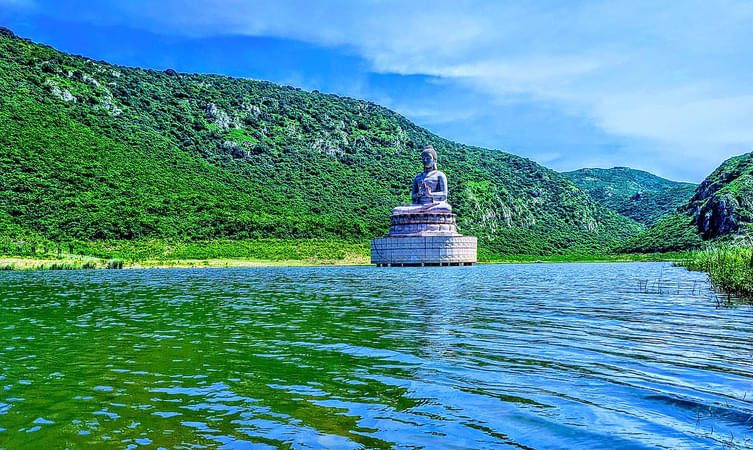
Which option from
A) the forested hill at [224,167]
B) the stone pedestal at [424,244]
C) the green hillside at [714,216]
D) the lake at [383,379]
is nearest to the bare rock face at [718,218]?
the green hillside at [714,216]

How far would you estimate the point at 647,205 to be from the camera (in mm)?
167250

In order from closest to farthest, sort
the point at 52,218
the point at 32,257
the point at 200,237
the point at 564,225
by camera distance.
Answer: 1. the point at 32,257
2. the point at 52,218
3. the point at 200,237
4. the point at 564,225

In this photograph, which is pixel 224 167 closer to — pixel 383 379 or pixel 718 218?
pixel 718 218

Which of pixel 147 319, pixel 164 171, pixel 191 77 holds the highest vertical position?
pixel 191 77

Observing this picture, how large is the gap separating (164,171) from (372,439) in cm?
8429

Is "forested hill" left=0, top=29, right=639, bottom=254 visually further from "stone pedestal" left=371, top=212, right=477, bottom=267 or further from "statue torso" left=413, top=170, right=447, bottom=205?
"statue torso" left=413, top=170, right=447, bottom=205

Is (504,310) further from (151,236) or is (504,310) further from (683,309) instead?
(151,236)

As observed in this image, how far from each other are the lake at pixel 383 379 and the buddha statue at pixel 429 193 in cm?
4489

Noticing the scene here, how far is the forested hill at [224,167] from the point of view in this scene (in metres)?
67.6

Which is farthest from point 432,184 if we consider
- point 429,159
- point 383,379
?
point 383,379

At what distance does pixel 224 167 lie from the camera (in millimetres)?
99188

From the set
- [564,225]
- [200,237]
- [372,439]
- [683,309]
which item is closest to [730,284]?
[683,309]

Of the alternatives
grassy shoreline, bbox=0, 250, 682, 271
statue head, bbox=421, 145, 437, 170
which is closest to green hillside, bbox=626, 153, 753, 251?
grassy shoreline, bbox=0, 250, 682, 271

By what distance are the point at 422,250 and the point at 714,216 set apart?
150 ft
